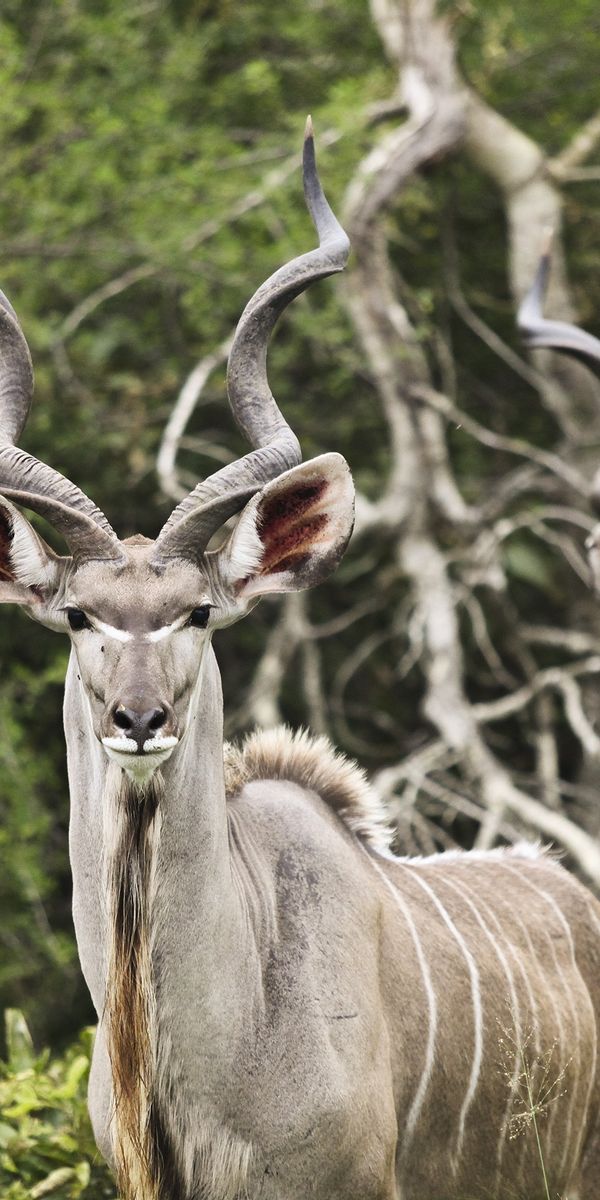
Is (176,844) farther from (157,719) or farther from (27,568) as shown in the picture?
(27,568)

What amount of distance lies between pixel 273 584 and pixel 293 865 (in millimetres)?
528

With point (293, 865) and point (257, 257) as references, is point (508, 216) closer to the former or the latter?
point (257, 257)

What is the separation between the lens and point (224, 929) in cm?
260

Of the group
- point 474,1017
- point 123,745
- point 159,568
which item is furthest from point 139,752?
point 474,1017

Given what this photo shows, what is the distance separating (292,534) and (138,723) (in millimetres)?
561

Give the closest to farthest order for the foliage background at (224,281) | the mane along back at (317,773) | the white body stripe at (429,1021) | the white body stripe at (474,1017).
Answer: the white body stripe at (429,1021)
the white body stripe at (474,1017)
the mane along back at (317,773)
the foliage background at (224,281)

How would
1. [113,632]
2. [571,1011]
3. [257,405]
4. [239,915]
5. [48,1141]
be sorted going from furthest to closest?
[48,1141] < [571,1011] < [257,405] < [239,915] < [113,632]

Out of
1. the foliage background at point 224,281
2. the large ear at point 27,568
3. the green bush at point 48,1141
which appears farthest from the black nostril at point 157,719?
the foliage background at point 224,281

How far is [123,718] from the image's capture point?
2283mm

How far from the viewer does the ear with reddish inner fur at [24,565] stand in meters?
2.57

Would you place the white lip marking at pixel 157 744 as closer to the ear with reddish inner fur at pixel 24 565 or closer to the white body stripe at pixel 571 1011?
the ear with reddish inner fur at pixel 24 565

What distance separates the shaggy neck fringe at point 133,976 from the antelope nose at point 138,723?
19cm

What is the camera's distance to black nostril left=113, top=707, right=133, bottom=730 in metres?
2.28

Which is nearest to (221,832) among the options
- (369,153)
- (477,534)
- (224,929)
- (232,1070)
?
(224,929)
